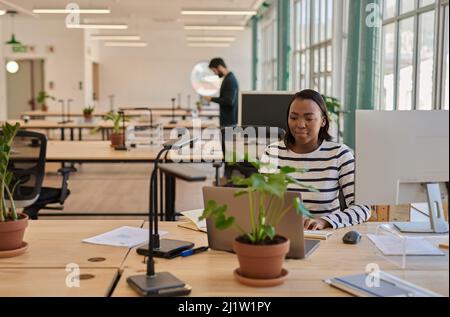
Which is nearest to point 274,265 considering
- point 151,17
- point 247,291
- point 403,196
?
point 247,291

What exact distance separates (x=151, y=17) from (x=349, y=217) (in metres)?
12.5

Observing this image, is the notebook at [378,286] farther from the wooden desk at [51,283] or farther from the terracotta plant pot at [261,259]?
the wooden desk at [51,283]

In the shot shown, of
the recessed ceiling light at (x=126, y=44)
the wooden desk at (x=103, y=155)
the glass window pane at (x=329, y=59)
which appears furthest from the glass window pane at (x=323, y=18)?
the recessed ceiling light at (x=126, y=44)

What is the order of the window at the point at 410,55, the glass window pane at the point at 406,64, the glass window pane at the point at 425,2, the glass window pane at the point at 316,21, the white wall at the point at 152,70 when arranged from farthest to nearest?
the white wall at the point at 152,70 < the glass window pane at the point at 316,21 < the glass window pane at the point at 406,64 < the glass window pane at the point at 425,2 < the window at the point at 410,55

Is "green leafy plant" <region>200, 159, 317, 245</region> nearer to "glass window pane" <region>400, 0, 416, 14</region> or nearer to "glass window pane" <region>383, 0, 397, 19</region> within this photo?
"glass window pane" <region>400, 0, 416, 14</region>

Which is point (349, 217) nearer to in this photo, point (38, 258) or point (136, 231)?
point (136, 231)

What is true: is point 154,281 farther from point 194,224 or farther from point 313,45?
point 313,45

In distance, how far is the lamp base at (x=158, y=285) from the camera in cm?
162

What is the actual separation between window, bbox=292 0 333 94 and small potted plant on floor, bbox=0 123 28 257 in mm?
5989

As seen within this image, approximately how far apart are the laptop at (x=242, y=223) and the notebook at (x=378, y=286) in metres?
0.20

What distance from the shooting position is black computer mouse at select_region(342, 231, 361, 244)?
7.17 ft

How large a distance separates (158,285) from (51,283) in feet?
1.13

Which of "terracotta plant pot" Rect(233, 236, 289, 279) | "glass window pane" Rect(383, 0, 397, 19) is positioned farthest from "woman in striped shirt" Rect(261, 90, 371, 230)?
"glass window pane" Rect(383, 0, 397, 19)

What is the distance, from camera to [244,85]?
1725 centimetres
